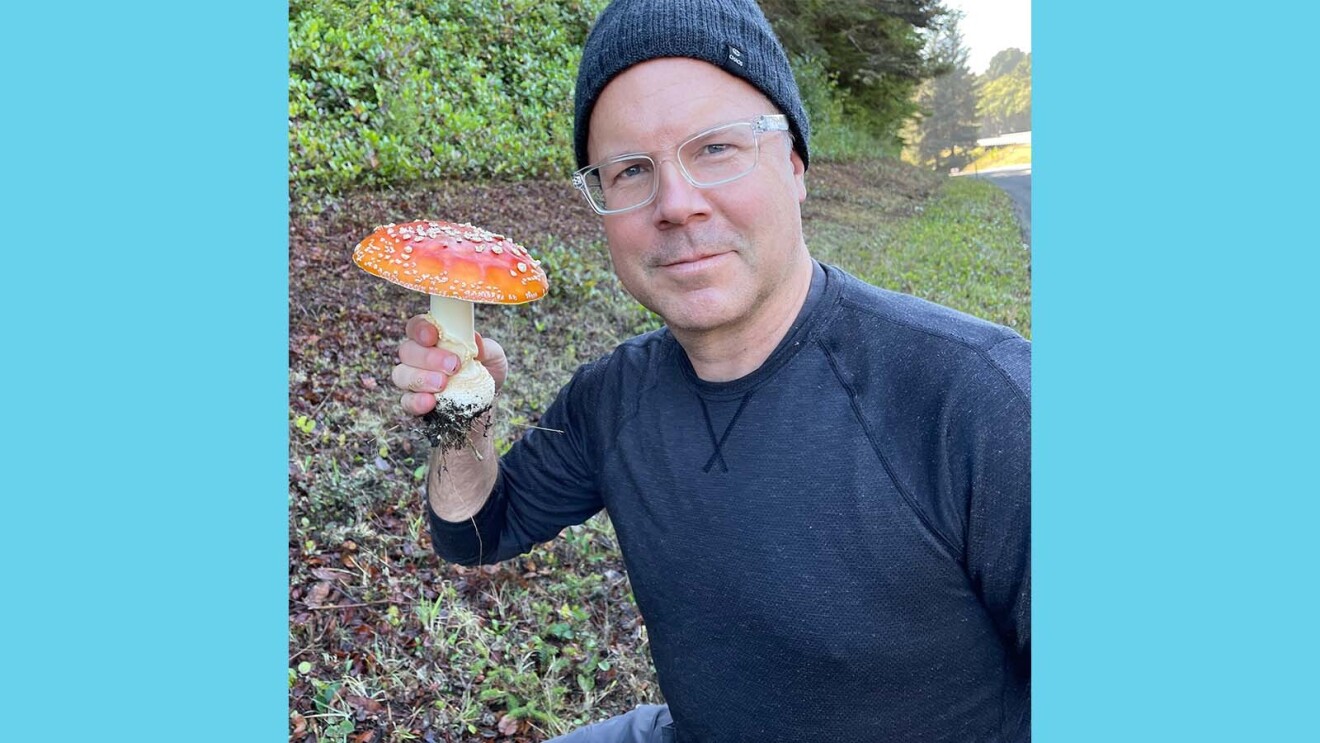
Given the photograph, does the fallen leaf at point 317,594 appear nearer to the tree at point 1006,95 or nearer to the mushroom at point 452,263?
the mushroom at point 452,263

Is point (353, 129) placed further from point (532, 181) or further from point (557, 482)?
point (557, 482)

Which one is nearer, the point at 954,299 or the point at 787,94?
the point at 787,94

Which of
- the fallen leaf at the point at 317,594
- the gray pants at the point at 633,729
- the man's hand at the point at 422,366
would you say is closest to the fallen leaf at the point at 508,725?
the gray pants at the point at 633,729

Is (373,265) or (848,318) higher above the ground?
(373,265)

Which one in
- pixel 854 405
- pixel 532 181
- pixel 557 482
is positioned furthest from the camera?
pixel 532 181

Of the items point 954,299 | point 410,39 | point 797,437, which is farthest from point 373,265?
point 954,299

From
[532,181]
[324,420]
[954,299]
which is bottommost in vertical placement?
[324,420]

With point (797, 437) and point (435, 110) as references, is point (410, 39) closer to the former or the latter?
point (435, 110)

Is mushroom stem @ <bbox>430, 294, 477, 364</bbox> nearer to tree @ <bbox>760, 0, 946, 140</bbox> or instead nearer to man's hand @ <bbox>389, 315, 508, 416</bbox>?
man's hand @ <bbox>389, 315, 508, 416</bbox>

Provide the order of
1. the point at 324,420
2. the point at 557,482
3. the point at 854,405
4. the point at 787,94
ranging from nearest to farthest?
the point at 854,405
the point at 787,94
the point at 557,482
the point at 324,420
